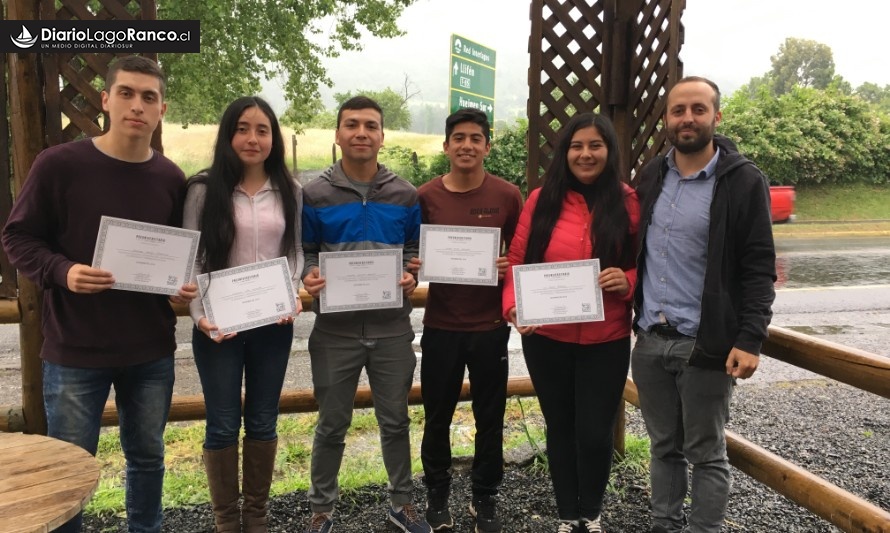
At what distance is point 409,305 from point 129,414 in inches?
57.6

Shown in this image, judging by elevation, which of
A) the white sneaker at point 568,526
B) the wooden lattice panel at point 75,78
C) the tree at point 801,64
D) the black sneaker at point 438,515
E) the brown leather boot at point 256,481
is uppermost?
the tree at point 801,64

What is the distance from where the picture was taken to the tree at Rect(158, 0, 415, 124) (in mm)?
12625

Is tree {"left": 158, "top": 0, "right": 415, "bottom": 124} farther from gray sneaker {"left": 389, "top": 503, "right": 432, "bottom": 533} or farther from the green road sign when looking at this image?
gray sneaker {"left": 389, "top": 503, "right": 432, "bottom": 533}

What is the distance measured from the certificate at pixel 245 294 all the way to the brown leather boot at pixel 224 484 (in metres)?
0.70

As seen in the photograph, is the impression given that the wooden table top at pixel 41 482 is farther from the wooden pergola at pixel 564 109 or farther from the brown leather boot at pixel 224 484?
the wooden pergola at pixel 564 109

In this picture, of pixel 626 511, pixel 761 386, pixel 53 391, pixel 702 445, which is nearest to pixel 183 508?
pixel 53 391

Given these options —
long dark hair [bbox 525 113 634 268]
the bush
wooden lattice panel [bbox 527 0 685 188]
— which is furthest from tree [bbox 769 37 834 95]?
long dark hair [bbox 525 113 634 268]

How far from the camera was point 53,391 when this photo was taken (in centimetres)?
272

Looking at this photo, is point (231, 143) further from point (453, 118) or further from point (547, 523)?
point (547, 523)

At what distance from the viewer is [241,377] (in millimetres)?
3043

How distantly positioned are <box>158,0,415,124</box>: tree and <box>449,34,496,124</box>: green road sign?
7246mm

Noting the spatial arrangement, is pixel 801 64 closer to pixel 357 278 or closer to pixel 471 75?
pixel 471 75

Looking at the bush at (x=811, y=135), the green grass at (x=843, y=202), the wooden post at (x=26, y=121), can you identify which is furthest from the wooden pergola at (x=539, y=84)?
the green grass at (x=843, y=202)

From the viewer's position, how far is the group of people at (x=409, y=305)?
2.68 metres
